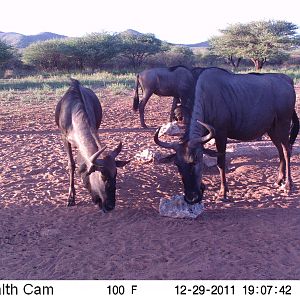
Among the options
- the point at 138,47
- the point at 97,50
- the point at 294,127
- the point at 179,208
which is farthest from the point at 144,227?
the point at 138,47

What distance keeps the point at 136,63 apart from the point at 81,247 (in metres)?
39.0

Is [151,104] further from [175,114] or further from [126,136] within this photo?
[126,136]

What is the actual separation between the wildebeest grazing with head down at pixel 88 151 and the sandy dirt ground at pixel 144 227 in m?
0.47

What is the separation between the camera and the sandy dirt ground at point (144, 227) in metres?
4.39

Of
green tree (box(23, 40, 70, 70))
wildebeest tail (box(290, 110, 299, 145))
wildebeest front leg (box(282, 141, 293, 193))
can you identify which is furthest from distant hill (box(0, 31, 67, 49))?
wildebeest front leg (box(282, 141, 293, 193))

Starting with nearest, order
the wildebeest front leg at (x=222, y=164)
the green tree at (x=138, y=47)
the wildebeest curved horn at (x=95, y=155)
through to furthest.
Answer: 1. the wildebeest curved horn at (x=95, y=155)
2. the wildebeest front leg at (x=222, y=164)
3. the green tree at (x=138, y=47)

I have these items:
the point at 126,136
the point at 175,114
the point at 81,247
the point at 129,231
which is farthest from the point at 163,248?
the point at 175,114

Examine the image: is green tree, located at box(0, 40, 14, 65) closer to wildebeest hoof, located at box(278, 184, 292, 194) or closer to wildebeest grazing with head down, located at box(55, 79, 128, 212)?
wildebeest grazing with head down, located at box(55, 79, 128, 212)

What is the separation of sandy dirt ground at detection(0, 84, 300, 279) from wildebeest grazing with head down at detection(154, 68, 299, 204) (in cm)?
66

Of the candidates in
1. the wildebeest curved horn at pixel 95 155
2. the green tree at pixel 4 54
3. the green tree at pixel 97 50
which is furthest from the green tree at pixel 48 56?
the wildebeest curved horn at pixel 95 155

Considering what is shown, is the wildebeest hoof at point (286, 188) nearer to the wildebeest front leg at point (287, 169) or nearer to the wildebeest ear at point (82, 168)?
the wildebeest front leg at point (287, 169)

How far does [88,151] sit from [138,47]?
1478 inches

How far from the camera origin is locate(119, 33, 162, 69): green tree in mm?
41281

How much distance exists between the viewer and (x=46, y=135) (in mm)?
10133
